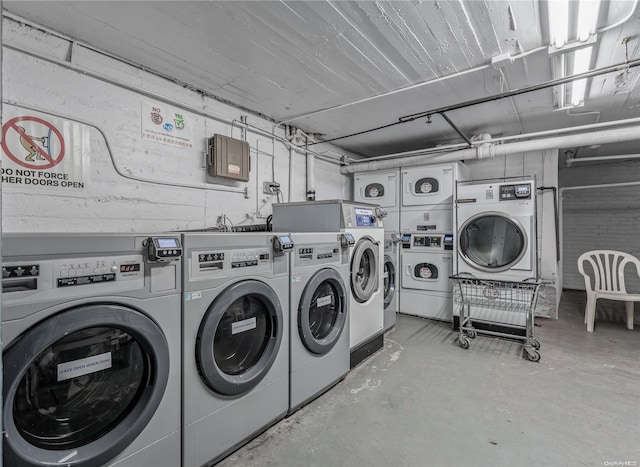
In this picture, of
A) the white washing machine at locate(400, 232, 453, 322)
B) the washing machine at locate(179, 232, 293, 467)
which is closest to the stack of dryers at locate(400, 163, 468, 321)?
the white washing machine at locate(400, 232, 453, 322)

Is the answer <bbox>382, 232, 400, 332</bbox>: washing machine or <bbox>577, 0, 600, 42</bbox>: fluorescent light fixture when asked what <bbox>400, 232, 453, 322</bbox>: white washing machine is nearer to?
<bbox>382, 232, 400, 332</bbox>: washing machine

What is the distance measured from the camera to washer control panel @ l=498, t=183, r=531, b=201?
3.46 metres

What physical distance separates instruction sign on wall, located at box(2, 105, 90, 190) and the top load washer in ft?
12.9

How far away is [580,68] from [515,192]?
1.34 metres

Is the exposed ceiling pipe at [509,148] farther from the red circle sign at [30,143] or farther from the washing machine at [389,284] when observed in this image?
the red circle sign at [30,143]

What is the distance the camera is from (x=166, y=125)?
272 centimetres

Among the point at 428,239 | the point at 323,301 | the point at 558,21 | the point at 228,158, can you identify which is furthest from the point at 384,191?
the point at 558,21

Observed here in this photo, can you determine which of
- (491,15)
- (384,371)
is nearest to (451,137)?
(491,15)

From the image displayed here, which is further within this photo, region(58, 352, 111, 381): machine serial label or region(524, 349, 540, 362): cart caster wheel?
region(524, 349, 540, 362): cart caster wheel

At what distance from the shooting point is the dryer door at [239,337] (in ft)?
5.35

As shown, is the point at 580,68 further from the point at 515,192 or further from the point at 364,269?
the point at 364,269

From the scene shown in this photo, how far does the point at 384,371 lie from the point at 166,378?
1.95m

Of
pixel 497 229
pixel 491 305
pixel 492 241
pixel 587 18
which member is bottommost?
pixel 491 305

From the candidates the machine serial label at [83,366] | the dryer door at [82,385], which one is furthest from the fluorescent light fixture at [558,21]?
the machine serial label at [83,366]
